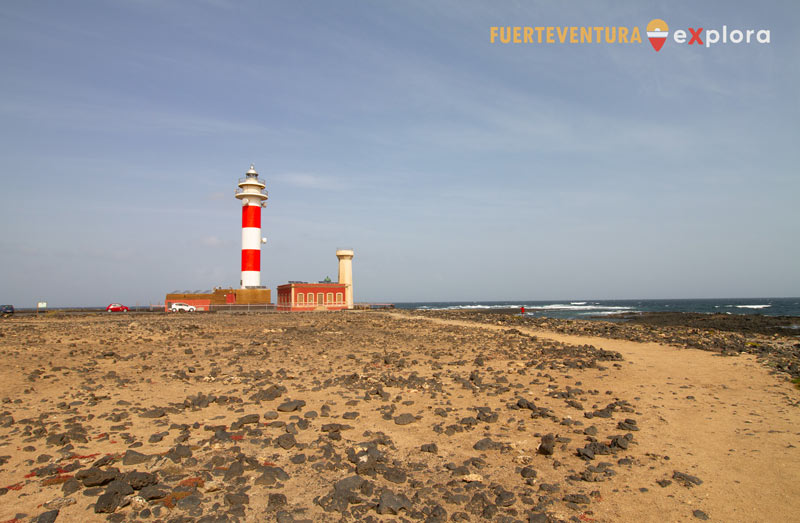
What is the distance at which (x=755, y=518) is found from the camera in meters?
5.27

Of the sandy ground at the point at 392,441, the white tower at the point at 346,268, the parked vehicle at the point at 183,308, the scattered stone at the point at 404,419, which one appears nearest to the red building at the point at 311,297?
the white tower at the point at 346,268

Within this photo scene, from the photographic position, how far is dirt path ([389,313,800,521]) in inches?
217

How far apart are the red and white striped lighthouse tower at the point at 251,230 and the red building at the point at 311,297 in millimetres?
4228

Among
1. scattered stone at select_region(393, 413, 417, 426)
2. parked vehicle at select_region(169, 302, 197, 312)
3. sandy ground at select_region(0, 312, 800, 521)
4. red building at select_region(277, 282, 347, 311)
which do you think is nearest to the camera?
sandy ground at select_region(0, 312, 800, 521)

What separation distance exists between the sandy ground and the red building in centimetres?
4279

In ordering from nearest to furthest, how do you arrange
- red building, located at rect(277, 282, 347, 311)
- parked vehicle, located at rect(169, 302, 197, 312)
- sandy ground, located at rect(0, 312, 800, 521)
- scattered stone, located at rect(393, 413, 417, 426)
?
sandy ground, located at rect(0, 312, 800, 521)
scattered stone, located at rect(393, 413, 417, 426)
parked vehicle, located at rect(169, 302, 197, 312)
red building, located at rect(277, 282, 347, 311)

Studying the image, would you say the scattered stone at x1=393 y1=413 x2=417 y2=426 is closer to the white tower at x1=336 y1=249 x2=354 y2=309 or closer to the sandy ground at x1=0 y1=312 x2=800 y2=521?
the sandy ground at x1=0 y1=312 x2=800 y2=521

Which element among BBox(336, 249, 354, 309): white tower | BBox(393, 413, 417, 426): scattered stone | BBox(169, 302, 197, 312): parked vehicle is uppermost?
BBox(336, 249, 354, 309): white tower

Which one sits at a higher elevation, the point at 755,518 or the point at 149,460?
the point at 149,460

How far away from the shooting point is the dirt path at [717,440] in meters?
5.52

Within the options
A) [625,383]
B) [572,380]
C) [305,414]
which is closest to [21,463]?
[305,414]

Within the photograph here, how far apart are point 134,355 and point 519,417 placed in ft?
43.0

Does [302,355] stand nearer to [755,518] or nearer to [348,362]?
[348,362]

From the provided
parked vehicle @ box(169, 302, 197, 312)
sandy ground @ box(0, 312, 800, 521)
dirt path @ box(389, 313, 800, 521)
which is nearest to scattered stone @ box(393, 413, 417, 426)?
sandy ground @ box(0, 312, 800, 521)
